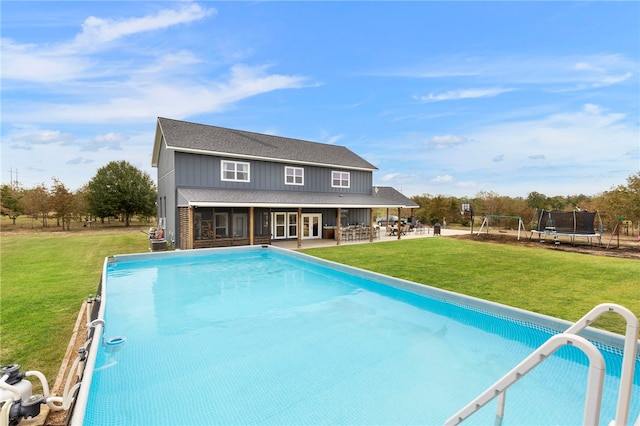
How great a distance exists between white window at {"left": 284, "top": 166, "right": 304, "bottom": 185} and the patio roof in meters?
0.72

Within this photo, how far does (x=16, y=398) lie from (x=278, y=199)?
13916 millimetres

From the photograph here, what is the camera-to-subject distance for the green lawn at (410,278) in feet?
18.4

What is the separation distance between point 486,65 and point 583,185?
58.5ft


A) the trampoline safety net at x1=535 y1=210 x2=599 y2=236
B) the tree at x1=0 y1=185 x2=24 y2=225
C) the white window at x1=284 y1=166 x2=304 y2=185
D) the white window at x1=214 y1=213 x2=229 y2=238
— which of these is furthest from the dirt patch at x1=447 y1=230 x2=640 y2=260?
the tree at x1=0 y1=185 x2=24 y2=225

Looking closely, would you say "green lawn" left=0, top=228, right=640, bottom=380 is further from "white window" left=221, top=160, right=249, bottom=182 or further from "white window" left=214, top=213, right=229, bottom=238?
"white window" left=221, top=160, right=249, bottom=182

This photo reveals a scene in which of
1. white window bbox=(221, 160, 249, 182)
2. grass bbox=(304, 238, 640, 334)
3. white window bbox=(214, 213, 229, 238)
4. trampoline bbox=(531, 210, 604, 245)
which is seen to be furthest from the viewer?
trampoline bbox=(531, 210, 604, 245)

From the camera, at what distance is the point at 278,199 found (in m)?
16.8

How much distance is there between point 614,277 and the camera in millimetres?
9359

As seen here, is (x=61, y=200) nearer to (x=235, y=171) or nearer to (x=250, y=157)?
(x=235, y=171)

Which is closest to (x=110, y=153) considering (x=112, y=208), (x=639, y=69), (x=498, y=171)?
(x=112, y=208)

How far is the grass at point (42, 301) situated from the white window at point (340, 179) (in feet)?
45.7

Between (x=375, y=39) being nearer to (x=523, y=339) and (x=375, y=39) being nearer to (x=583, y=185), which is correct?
(x=523, y=339)

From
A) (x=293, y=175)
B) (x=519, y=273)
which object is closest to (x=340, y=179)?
(x=293, y=175)

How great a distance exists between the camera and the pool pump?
316 cm
